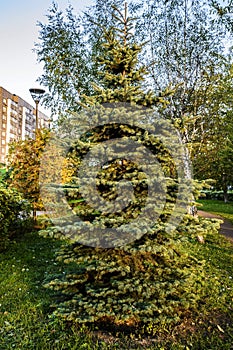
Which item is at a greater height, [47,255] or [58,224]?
[58,224]

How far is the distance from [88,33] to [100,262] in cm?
834

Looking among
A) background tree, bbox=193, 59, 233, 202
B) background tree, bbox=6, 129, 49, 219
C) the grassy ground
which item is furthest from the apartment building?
the grassy ground

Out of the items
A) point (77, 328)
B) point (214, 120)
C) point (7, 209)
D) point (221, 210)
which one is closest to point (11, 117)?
point (221, 210)

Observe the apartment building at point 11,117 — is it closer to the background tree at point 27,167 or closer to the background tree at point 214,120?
→ the background tree at point 27,167

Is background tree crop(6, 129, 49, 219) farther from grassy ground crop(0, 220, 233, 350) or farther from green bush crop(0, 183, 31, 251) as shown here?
grassy ground crop(0, 220, 233, 350)

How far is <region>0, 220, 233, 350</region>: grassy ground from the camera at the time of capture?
3043mm

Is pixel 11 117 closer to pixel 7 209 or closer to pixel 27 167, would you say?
pixel 27 167

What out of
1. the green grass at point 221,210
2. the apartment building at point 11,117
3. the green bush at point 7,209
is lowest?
the green grass at point 221,210

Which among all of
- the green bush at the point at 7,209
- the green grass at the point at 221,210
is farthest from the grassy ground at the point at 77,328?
the green grass at the point at 221,210

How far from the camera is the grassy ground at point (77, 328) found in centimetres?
304

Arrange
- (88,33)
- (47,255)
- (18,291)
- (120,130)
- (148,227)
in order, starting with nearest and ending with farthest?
(148,227)
(120,130)
(18,291)
(47,255)
(88,33)

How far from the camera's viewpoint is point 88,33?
9.59 metres

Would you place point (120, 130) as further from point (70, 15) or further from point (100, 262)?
point (70, 15)

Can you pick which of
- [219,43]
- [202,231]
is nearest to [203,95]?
[219,43]
